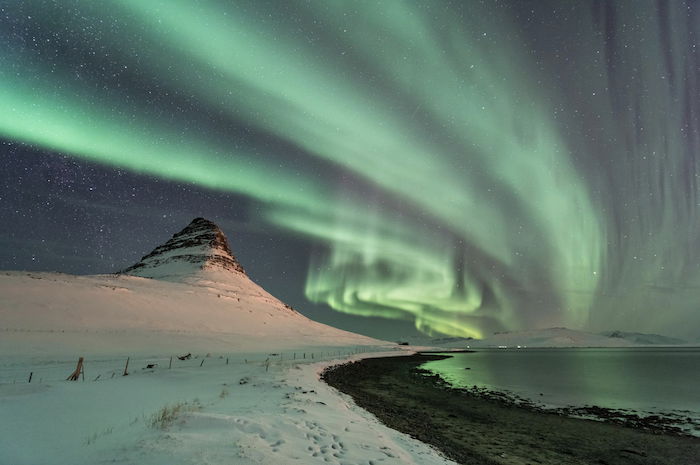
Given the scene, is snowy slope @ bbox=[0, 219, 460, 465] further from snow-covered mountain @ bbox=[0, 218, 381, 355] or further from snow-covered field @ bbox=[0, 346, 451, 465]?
snow-covered mountain @ bbox=[0, 218, 381, 355]

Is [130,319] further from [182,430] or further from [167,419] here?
[182,430]

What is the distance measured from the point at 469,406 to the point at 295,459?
22676 millimetres

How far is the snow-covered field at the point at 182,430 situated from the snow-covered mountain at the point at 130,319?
37675mm

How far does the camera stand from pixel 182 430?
394 inches

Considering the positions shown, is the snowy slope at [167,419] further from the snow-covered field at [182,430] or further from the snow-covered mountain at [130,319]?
the snow-covered mountain at [130,319]

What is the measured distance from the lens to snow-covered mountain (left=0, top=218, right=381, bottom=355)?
52469 mm

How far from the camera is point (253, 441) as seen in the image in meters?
9.66

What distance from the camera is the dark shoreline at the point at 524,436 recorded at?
15.8 m

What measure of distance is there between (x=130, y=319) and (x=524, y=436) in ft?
259

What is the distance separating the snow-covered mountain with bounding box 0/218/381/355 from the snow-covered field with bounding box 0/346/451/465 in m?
37.7

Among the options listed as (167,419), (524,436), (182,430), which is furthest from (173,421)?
(524,436)

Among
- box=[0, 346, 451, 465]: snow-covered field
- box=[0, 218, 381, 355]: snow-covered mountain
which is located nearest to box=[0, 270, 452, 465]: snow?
box=[0, 346, 451, 465]: snow-covered field

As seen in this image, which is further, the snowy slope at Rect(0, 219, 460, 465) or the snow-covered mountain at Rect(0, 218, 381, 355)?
the snow-covered mountain at Rect(0, 218, 381, 355)

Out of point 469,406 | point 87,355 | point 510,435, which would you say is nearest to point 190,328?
point 87,355
